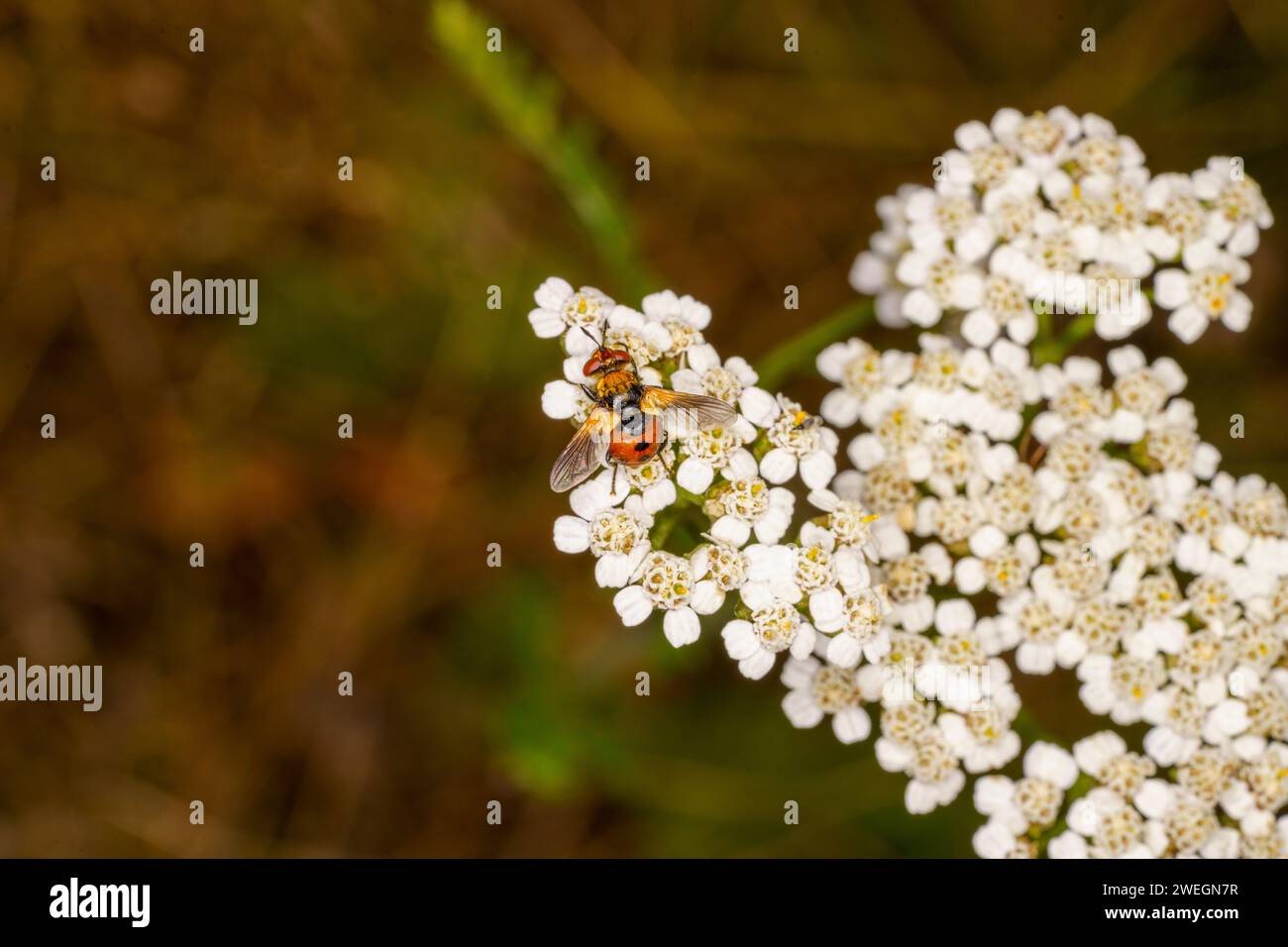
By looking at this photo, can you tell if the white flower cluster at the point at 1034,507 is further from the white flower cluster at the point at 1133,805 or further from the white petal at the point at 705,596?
the white petal at the point at 705,596

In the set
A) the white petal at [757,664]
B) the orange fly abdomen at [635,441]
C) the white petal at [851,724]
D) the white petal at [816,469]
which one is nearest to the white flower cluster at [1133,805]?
the white petal at [851,724]

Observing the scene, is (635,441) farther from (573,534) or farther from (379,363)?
(379,363)

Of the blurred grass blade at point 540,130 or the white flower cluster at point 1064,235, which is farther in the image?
the blurred grass blade at point 540,130

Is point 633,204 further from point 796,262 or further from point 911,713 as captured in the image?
point 911,713

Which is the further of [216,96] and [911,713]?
[216,96]

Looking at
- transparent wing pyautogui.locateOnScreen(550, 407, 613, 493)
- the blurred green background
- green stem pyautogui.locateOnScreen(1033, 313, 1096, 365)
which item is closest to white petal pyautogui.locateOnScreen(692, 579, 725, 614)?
transparent wing pyautogui.locateOnScreen(550, 407, 613, 493)

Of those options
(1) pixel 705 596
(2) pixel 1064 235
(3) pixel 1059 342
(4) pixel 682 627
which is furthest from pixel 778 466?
(2) pixel 1064 235
